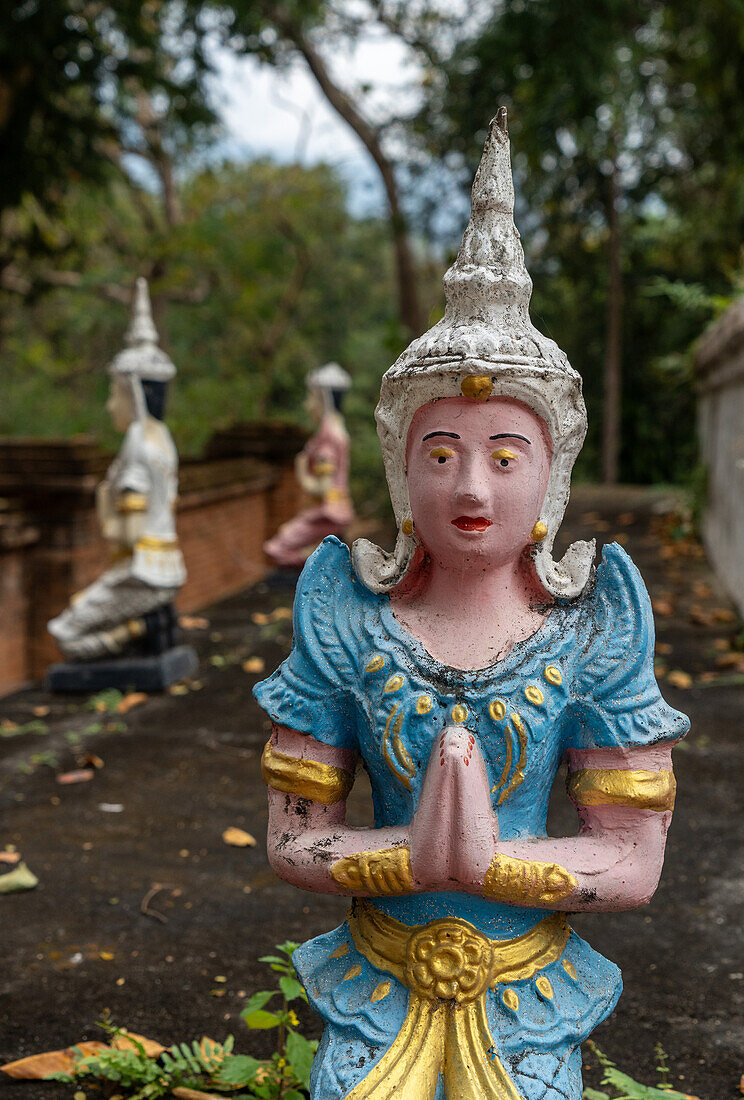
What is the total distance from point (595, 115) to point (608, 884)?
908 centimetres

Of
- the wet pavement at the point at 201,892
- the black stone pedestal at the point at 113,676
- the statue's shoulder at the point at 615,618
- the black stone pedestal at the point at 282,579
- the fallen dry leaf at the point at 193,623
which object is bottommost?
the wet pavement at the point at 201,892

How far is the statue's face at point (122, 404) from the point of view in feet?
20.7

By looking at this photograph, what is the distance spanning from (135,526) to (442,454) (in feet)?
15.4

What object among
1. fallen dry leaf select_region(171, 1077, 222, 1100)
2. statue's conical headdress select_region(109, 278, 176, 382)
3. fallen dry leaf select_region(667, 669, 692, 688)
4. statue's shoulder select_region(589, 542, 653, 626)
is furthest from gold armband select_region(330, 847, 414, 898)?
statue's conical headdress select_region(109, 278, 176, 382)

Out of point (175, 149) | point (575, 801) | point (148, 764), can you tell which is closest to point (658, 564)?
point (148, 764)

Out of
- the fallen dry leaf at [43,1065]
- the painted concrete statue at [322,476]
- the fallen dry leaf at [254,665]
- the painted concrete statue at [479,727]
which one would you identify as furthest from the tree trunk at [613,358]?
the fallen dry leaf at [43,1065]

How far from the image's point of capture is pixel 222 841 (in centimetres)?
418

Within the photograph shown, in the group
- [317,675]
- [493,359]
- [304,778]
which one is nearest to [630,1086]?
[304,778]

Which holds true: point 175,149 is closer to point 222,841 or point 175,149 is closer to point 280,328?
point 280,328

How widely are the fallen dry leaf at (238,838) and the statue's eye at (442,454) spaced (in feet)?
8.60

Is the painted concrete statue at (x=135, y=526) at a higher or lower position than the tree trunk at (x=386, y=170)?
lower

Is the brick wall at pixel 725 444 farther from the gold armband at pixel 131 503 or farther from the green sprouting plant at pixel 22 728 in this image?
the green sprouting plant at pixel 22 728

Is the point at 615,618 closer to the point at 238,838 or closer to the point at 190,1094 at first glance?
the point at 190,1094

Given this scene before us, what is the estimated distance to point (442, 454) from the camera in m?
1.96
